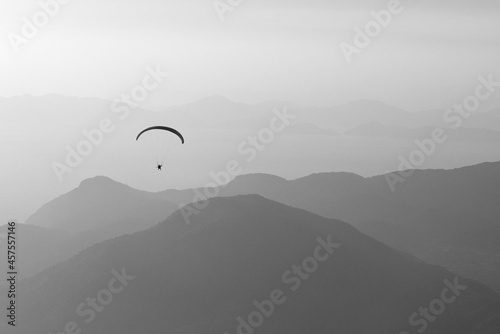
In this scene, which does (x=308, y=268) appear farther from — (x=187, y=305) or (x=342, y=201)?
(x=342, y=201)

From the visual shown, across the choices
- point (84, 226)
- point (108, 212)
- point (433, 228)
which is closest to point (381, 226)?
point (433, 228)

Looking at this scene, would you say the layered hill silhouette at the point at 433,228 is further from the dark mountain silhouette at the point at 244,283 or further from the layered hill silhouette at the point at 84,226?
the layered hill silhouette at the point at 84,226

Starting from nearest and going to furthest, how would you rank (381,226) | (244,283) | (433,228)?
(244,283) < (381,226) < (433,228)

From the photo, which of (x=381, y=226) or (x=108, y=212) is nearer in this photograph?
(x=381, y=226)

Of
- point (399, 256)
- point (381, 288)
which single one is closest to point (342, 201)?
point (399, 256)

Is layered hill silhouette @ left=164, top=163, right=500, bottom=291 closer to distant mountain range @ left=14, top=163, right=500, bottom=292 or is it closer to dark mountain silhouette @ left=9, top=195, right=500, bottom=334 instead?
distant mountain range @ left=14, top=163, right=500, bottom=292

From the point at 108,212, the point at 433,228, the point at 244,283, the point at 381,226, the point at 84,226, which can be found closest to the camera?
the point at 244,283

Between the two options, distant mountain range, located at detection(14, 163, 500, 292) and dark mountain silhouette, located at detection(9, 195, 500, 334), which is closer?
dark mountain silhouette, located at detection(9, 195, 500, 334)

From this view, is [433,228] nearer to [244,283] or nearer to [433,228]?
[433,228]

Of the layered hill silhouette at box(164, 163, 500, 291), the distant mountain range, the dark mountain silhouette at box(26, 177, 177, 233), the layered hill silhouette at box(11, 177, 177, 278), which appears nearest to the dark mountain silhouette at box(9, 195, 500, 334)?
the layered hill silhouette at box(11, 177, 177, 278)
